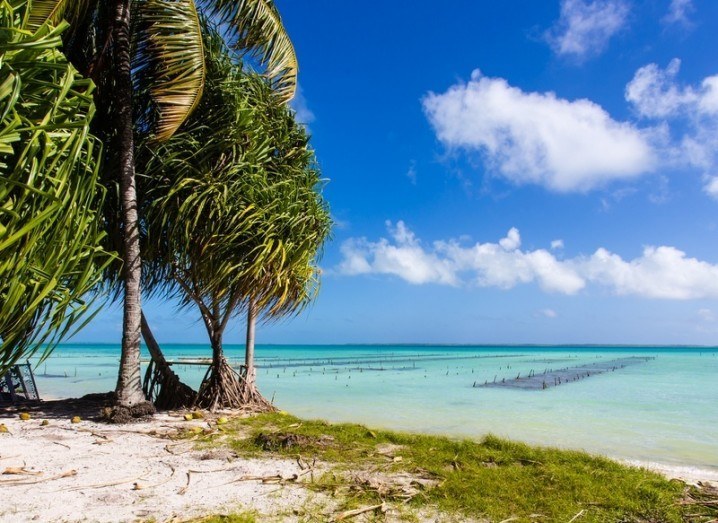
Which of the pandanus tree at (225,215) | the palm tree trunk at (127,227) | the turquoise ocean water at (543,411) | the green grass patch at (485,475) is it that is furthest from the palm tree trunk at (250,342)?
the turquoise ocean water at (543,411)

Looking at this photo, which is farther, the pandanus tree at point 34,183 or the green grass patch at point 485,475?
the green grass patch at point 485,475

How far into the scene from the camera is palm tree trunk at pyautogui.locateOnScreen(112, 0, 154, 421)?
650cm

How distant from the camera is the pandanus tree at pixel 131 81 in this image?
6391mm

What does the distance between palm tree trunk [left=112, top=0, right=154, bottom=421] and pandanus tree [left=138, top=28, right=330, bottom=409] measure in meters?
0.35

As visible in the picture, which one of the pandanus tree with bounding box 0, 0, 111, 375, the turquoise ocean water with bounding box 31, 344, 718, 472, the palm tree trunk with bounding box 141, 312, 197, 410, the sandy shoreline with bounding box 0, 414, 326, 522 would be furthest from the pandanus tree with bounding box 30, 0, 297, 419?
the turquoise ocean water with bounding box 31, 344, 718, 472

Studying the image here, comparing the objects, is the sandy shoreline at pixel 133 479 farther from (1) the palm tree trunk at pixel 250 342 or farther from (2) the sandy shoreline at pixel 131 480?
(1) the palm tree trunk at pixel 250 342

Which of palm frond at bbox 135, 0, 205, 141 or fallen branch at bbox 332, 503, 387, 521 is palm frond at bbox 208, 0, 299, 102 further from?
fallen branch at bbox 332, 503, 387, 521

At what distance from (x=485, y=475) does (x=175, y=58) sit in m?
5.95

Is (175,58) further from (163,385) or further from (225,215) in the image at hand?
(163,385)

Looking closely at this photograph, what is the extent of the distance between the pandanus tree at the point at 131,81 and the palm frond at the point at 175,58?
1 centimetres

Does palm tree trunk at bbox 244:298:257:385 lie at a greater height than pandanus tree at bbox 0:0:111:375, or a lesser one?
lesser

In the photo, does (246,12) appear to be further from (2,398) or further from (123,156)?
(2,398)

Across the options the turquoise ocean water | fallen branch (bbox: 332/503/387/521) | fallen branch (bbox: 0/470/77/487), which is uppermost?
fallen branch (bbox: 0/470/77/487)

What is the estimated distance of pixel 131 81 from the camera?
22.6 ft
